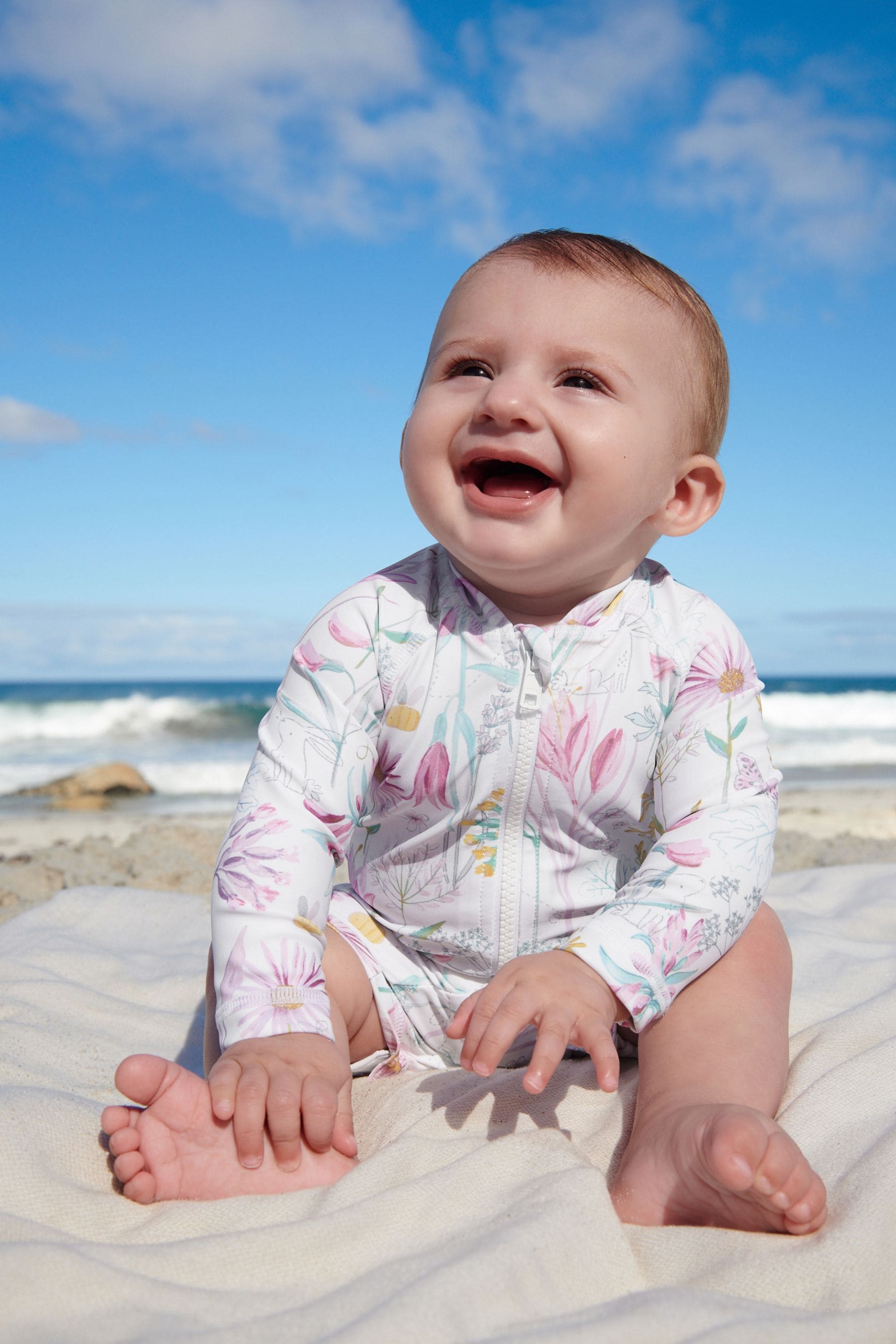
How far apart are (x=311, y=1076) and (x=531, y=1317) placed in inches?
17.9

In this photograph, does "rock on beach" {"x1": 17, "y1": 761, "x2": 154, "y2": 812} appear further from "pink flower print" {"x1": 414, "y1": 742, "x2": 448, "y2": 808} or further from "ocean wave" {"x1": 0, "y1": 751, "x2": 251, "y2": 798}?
"pink flower print" {"x1": 414, "y1": 742, "x2": 448, "y2": 808}

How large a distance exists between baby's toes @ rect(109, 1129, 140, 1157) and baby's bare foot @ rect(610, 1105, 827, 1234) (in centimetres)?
58

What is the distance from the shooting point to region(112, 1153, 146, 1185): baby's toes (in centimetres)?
123

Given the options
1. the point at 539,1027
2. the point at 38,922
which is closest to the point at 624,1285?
the point at 539,1027

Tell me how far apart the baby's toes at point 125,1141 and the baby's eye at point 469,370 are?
3.89 ft

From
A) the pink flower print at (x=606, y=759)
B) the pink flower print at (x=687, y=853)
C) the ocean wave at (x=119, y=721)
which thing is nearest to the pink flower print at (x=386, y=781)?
the pink flower print at (x=606, y=759)

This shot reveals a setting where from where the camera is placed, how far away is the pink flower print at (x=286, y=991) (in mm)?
1386

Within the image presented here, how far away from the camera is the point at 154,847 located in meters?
4.26

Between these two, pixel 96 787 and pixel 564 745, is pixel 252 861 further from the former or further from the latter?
pixel 96 787

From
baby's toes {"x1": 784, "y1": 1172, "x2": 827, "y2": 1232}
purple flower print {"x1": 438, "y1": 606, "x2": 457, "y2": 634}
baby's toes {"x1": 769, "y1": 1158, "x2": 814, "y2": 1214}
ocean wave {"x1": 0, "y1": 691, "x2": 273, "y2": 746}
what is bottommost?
ocean wave {"x1": 0, "y1": 691, "x2": 273, "y2": 746}

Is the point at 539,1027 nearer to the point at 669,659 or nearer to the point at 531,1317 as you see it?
the point at 531,1317

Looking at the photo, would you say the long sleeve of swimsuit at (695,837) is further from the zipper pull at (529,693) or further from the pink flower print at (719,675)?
the zipper pull at (529,693)

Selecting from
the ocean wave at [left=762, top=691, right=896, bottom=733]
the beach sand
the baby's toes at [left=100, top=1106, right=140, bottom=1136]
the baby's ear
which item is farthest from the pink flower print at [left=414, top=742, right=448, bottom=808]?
the ocean wave at [left=762, top=691, right=896, bottom=733]

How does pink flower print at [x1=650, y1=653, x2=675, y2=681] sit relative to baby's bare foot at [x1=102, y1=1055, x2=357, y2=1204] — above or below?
above
